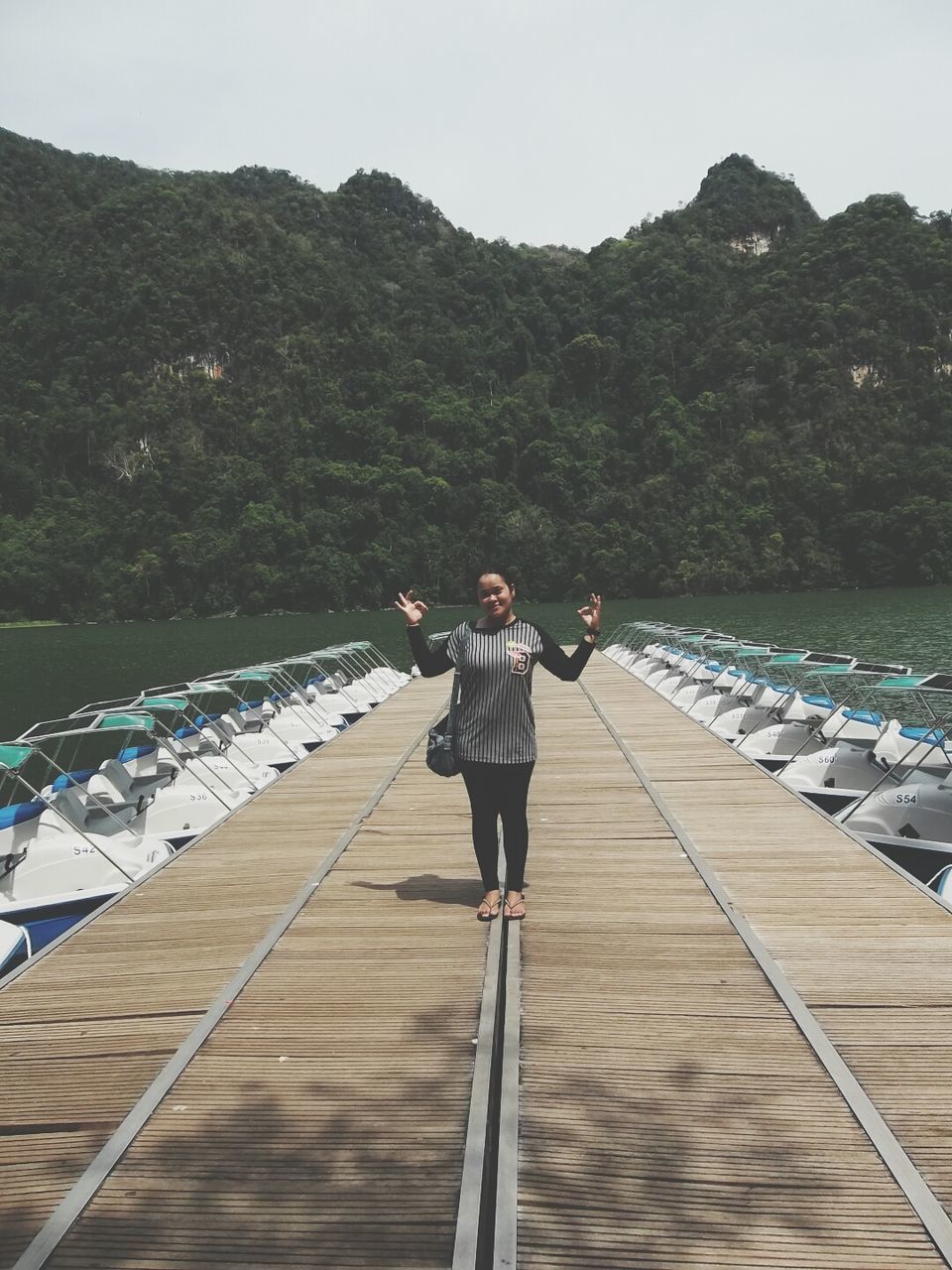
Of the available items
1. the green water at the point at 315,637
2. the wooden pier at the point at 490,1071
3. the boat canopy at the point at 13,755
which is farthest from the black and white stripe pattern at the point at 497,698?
the green water at the point at 315,637

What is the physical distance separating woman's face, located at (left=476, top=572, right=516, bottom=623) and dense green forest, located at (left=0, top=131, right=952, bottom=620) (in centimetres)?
8041

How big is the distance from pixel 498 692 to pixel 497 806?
695 millimetres

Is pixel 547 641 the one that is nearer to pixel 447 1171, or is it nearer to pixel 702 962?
pixel 702 962

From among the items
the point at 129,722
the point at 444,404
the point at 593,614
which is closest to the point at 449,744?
the point at 593,614

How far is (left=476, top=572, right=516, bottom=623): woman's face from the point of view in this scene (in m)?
4.91

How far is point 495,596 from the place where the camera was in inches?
193

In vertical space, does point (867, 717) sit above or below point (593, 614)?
below

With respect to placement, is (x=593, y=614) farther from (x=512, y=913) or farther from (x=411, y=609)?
(x=512, y=913)

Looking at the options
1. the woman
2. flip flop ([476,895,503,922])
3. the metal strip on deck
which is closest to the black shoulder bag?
the woman

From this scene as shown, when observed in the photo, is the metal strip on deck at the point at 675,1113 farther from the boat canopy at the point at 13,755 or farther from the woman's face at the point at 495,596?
the boat canopy at the point at 13,755

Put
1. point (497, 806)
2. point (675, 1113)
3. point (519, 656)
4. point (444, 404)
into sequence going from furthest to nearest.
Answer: point (444, 404), point (497, 806), point (519, 656), point (675, 1113)

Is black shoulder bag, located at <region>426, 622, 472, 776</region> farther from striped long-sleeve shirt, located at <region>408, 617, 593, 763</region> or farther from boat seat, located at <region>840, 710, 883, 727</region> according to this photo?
boat seat, located at <region>840, 710, 883, 727</region>

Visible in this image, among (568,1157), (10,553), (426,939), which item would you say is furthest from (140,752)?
(10,553)

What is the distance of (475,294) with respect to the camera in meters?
130
